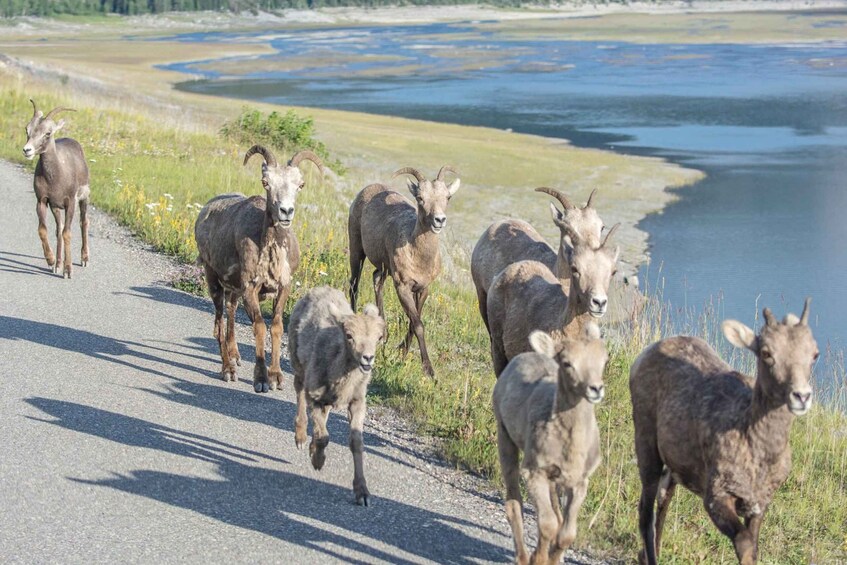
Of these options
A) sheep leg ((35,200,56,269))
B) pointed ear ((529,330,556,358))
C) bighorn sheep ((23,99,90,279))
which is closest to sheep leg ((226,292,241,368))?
bighorn sheep ((23,99,90,279))

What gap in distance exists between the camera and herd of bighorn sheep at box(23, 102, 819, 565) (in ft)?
20.9

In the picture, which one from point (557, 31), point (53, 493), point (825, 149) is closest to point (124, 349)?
point (53, 493)

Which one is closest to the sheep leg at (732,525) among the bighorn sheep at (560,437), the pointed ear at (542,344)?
the bighorn sheep at (560,437)

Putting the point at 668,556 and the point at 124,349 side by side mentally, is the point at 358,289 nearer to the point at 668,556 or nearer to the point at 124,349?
the point at 124,349

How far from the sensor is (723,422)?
21.5 feet

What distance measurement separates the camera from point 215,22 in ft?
483

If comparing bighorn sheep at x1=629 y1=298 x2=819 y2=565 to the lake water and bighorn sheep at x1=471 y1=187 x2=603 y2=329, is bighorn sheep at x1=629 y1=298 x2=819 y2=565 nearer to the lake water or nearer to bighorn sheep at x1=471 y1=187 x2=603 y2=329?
bighorn sheep at x1=471 y1=187 x2=603 y2=329

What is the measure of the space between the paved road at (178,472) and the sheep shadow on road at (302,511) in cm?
1

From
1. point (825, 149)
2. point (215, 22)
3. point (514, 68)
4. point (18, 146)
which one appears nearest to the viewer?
point (18, 146)

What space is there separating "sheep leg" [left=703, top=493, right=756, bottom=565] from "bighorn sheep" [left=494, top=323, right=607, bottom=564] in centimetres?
70

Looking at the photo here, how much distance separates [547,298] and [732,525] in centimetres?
316

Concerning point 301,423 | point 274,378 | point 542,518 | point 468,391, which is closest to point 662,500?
point 542,518

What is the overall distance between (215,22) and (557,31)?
47088mm

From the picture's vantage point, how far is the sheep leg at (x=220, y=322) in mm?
10195
